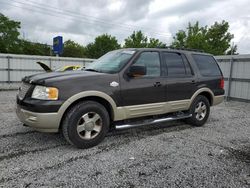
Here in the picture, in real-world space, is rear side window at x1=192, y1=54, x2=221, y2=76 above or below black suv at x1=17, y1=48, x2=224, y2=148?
above

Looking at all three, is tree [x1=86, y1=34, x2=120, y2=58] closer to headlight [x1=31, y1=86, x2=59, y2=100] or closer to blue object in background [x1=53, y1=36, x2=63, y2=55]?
blue object in background [x1=53, y1=36, x2=63, y2=55]

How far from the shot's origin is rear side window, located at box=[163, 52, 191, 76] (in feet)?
16.5

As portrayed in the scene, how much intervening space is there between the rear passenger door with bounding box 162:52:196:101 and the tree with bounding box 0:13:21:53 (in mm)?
47422

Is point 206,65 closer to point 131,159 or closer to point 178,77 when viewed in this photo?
point 178,77

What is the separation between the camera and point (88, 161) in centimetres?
348

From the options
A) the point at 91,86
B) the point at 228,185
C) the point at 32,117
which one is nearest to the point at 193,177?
the point at 228,185

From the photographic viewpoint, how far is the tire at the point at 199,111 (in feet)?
18.2

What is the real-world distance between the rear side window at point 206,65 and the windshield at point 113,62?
2023 mm

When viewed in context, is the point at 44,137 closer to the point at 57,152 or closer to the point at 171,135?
the point at 57,152

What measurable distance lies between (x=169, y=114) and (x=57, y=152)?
2.77 metres

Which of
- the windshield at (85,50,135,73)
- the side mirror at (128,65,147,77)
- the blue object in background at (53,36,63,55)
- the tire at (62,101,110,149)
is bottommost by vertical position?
the tire at (62,101,110,149)

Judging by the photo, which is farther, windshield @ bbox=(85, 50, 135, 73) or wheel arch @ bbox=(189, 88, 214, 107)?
wheel arch @ bbox=(189, 88, 214, 107)

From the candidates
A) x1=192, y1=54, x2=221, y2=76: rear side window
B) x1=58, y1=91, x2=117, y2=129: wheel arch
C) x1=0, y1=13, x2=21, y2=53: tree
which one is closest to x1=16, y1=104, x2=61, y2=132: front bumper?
x1=58, y1=91, x2=117, y2=129: wheel arch

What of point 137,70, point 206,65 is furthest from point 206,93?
point 137,70
